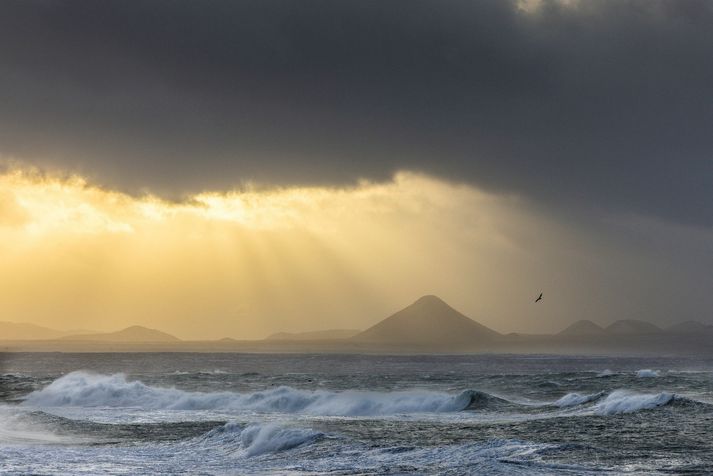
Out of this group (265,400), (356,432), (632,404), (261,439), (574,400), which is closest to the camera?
(261,439)

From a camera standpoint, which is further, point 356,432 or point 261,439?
point 356,432

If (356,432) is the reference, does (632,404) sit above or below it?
above

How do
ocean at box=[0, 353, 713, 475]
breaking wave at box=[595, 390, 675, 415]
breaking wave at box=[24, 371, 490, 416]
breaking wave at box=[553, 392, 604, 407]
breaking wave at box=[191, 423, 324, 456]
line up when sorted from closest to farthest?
ocean at box=[0, 353, 713, 475] < breaking wave at box=[191, 423, 324, 456] < breaking wave at box=[595, 390, 675, 415] < breaking wave at box=[553, 392, 604, 407] < breaking wave at box=[24, 371, 490, 416]

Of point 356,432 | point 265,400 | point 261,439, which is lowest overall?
point 356,432

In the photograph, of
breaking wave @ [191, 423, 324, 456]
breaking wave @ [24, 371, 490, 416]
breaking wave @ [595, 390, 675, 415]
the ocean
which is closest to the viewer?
the ocean

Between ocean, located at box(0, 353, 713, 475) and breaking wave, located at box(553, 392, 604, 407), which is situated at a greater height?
breaking wave, located at box(553, 392, 604, 407)

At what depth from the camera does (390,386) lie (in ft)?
259

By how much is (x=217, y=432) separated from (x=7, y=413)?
21.3m

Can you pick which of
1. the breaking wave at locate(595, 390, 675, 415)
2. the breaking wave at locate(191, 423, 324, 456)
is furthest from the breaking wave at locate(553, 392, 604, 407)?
the breaking wave at locate(191, 423, 324, 456)

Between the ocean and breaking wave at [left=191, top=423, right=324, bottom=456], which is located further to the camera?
breaking wave at [left=191, top=423, right=324, bottom=456]

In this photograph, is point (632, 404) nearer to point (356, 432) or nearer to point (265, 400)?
point (356, 432)

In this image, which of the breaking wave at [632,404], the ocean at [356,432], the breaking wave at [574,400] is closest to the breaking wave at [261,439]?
the ocean at [356,432]

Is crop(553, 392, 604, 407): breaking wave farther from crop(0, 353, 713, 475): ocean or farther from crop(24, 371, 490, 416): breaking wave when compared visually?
crop(24, 371, 490, 416): breaking wave

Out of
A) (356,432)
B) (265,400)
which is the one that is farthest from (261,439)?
(265,400)
